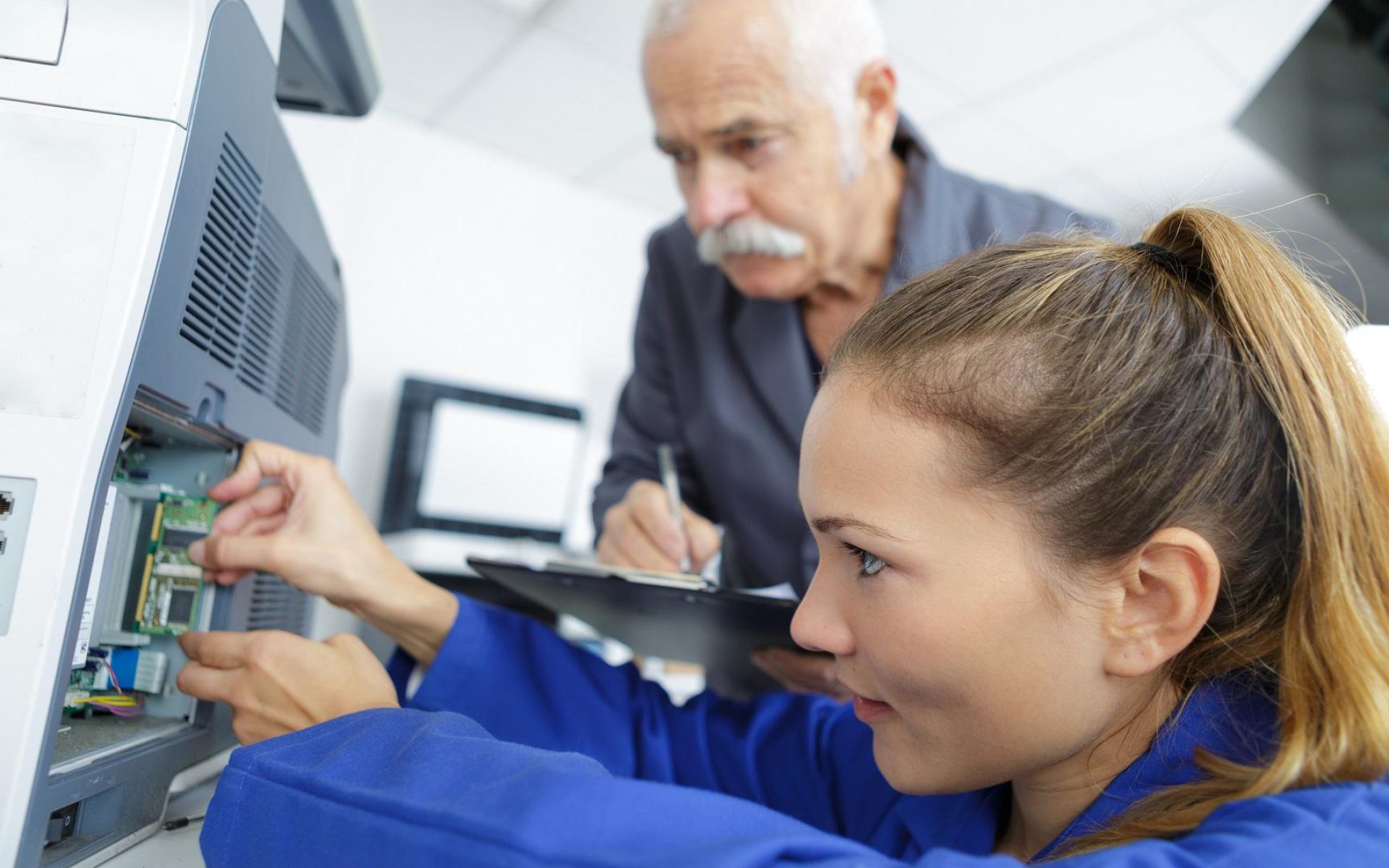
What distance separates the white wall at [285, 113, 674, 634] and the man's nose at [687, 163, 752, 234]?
2.20 metres

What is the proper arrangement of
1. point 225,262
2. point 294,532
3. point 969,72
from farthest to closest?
point 969,72 → point 294,532 → point 225,262

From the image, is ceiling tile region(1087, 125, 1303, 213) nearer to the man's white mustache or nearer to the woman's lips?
the man's white mustache

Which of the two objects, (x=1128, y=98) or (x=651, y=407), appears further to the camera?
(x=1128, y=98)

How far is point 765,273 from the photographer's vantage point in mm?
1252

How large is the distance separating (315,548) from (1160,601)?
62cm


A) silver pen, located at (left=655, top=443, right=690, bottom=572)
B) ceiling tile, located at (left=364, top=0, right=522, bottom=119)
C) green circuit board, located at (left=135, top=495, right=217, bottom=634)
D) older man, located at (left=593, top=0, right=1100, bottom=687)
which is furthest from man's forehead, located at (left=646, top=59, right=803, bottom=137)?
ceiling tile, located at (left=364, top=0, right=522, bottom=119)

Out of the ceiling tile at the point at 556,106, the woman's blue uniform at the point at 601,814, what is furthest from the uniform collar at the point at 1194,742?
the ceiling tile at the point at 556,106

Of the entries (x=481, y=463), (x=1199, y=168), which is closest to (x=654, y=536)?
(x=481, y=463)

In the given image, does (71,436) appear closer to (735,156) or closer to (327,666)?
(327,666)

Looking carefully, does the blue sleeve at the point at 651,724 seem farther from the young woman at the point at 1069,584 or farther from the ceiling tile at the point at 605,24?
the ceiling tile at the point at 605,24

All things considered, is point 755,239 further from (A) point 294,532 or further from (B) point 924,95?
(B) point 924,95

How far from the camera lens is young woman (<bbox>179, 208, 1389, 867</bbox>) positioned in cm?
49

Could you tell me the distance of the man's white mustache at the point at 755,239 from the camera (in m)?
1.22

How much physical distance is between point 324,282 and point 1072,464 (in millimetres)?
708
